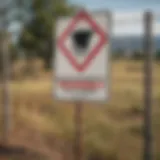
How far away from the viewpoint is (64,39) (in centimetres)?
590

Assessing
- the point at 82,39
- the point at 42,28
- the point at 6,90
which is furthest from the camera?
the point at 42,28

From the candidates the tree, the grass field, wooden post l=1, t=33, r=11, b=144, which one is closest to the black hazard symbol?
the grass field

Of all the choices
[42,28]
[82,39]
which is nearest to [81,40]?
[82,39]

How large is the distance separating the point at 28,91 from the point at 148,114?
10.9 meters

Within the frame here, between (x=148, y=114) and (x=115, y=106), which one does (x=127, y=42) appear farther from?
(x=115, y=106)

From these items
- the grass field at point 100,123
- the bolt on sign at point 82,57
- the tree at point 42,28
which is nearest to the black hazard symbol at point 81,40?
→ the bolt on sign at point 82,57

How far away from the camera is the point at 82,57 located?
19.0ft

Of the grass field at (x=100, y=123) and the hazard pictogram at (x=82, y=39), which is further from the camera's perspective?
the grass field at (x=100, y=123)

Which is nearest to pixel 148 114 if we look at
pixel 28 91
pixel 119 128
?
pixel 119 128

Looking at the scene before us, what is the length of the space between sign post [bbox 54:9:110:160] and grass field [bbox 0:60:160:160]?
1160mm

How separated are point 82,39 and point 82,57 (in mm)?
200

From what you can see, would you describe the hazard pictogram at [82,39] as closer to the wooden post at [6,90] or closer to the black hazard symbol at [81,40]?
the black hazard symbol at [81,40]

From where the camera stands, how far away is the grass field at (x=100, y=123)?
8784 millimetres

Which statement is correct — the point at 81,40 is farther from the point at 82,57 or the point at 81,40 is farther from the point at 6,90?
the point at 6,90
